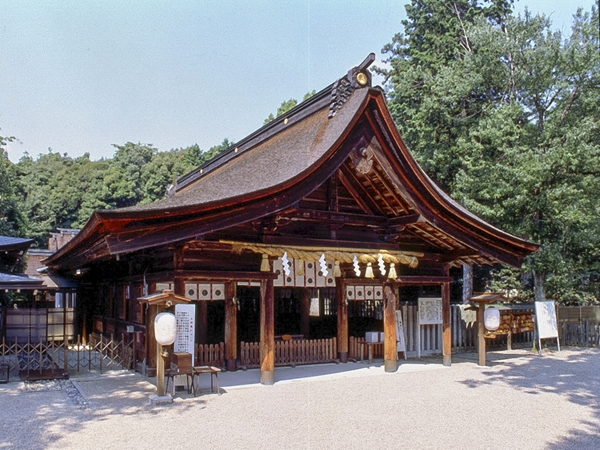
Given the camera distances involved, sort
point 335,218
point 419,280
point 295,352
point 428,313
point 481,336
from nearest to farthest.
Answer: point 335,218 → point 295,352 → point 419,280 → point 481,336 → point 428,313

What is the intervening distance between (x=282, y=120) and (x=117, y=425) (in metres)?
10.9

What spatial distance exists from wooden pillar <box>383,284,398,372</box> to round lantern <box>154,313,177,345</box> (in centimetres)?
573

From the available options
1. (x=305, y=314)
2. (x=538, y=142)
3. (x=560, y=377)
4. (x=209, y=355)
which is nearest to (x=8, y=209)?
(x=305, y=314)

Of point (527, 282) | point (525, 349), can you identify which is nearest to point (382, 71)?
point (527, 282)

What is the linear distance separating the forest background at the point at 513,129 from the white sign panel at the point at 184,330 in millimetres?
11863

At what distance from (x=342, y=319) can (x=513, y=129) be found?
32.5 feet

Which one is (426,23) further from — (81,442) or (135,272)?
(81,442)

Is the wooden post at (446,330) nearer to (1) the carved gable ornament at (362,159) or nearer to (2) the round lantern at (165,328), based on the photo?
(1) the carved gable ornament at (362,159)

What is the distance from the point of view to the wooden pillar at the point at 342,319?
46.2ft

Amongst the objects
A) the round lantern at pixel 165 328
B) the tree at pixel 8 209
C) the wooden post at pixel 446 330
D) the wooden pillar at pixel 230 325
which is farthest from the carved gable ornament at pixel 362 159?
the tree at pixel 8 209

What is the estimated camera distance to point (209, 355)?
40.7ft

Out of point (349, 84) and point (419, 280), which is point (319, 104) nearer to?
point (349, 84)

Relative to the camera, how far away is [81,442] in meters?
6.96

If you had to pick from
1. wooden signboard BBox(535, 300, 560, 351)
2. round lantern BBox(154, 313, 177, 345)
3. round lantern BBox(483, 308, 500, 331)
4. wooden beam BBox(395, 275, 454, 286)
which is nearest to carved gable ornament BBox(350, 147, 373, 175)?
wooden beam BBox(395, 275, 454, 286)
